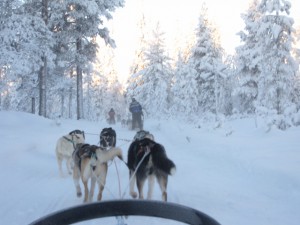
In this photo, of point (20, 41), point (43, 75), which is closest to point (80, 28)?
point (43, 75)

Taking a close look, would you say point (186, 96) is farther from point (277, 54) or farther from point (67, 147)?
point (67, 147)

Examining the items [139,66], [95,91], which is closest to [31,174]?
[139,66]

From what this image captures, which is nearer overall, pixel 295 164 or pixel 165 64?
pixel 295 164

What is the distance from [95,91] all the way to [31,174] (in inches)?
1976

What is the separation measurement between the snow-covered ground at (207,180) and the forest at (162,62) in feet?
10.8

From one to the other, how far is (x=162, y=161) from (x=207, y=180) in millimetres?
3181

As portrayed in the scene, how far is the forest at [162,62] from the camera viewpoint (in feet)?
51.7

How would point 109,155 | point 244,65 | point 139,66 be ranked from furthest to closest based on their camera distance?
point 139,66, point 244,65, point 109,155

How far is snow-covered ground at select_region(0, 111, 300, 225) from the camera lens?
530 cm

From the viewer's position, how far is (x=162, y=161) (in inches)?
193

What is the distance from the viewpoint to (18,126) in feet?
48.9

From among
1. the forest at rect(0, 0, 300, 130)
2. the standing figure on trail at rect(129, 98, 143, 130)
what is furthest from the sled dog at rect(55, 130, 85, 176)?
the standing figure on trail at rect(129, 98, 143, 130)

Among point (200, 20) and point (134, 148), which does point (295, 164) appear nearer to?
point (134, 148)

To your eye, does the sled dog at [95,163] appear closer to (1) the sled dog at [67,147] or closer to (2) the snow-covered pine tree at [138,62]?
(1) the sled dog at [67,147]
